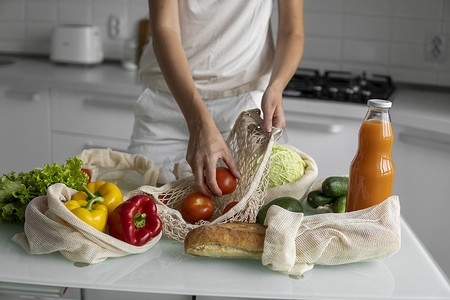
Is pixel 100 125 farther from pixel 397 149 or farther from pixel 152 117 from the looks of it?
pixel 397 149

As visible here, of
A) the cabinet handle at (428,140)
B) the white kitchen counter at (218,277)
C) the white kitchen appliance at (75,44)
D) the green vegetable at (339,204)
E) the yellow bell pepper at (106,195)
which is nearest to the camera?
the white kitchen counter at (218,277)

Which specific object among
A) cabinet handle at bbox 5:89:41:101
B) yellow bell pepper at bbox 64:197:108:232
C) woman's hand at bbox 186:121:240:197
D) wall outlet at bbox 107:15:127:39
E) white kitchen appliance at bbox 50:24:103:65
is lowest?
yellow bell pepper at bbox 64:197:108:232

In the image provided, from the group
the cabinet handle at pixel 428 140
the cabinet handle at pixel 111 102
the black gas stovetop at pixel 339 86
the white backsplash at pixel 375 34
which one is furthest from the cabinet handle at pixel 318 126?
the cabinet handle at pixel 111 102

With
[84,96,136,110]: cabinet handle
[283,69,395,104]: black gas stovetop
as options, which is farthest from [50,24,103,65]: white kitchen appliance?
[283,69,395,104]: black gas stovetop

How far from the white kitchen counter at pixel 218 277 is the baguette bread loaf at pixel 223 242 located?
28 millimetres

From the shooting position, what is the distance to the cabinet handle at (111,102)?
2.58m

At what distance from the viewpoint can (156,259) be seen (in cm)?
105

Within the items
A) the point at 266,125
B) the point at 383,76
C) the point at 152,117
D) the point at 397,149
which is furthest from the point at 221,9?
the point at 383,76

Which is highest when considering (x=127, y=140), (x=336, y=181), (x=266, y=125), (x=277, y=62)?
(x=277, y=62)

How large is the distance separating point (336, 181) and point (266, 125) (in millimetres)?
203

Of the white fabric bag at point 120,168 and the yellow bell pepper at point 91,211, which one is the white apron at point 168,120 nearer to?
the white fabric bag at point 120,168

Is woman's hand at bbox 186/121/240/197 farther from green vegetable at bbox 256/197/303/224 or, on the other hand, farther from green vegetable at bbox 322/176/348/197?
green vegetable at bbox 322/176/348/197

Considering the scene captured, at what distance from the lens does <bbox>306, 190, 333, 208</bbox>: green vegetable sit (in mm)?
1276

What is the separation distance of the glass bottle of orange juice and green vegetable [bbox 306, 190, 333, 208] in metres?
0.11
